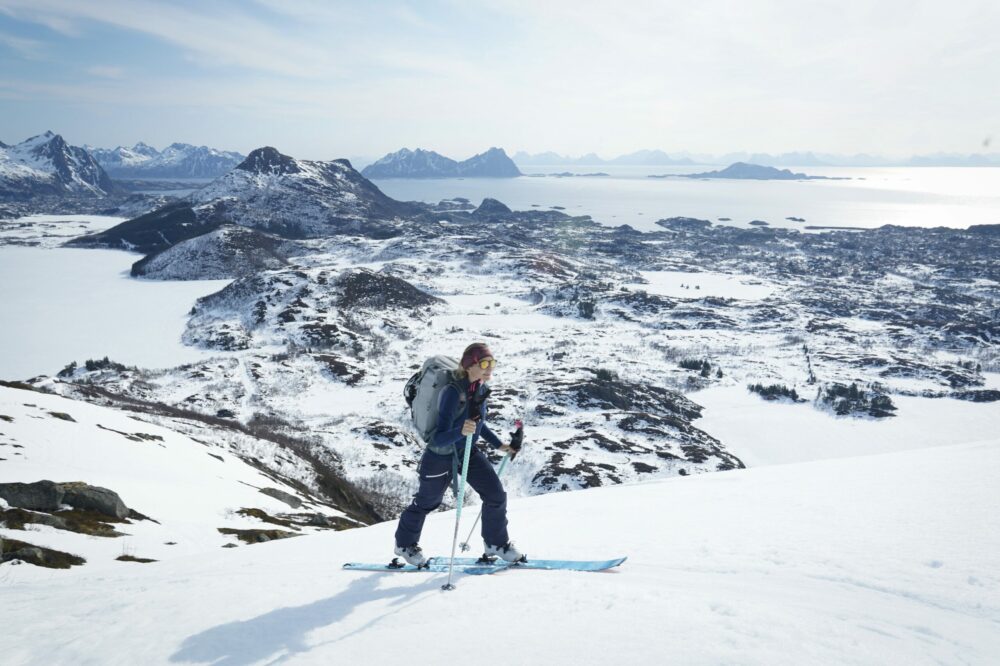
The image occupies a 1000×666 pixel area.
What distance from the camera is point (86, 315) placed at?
11394 centimetres

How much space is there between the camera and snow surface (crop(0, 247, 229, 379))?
85.5 metres

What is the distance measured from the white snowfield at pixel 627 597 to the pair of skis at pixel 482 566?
0.25 metres

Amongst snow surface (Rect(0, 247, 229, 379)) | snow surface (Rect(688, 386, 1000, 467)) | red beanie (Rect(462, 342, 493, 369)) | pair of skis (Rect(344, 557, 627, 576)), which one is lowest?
snow surface (Rect(688, 386, 1000, 467))

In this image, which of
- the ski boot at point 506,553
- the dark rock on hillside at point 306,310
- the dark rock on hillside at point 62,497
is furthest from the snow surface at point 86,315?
the ski boot at point 506,553

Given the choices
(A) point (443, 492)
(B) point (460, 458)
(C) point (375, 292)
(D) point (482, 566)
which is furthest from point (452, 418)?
(C) point (375, 292)

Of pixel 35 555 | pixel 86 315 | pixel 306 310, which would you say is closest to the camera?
pixel 35 555

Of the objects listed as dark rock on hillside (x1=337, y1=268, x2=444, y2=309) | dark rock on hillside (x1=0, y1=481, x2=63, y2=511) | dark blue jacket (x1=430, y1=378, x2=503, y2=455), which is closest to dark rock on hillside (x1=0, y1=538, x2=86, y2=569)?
dark rock on hillside (x1=0, y1=481, x2=63, y2=511)

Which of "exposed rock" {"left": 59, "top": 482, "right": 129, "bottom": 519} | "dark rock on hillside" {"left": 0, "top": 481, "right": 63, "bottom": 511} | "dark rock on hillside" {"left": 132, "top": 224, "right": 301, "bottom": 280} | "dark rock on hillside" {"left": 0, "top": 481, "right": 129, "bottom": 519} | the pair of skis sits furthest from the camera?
"dark rock on hillside" {"left": 132, "top": 224, "right": 301, "bottom": 280}

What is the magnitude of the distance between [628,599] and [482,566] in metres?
2.29

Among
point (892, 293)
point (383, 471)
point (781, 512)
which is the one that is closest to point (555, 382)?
point (383, 471)

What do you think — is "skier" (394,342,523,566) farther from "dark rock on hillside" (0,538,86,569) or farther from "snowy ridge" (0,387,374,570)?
"dark rock on hillside" (0,538,86,569)

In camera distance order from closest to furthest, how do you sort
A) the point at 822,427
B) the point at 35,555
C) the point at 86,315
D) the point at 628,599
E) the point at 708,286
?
1. the point at 628,599
2. the point at 35,555
3. the point at 822,427
4. the point at 86,315
5. the point at 708,286

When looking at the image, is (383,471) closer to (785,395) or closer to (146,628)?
(146,628)

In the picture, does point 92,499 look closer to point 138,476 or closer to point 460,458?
point 138,476
